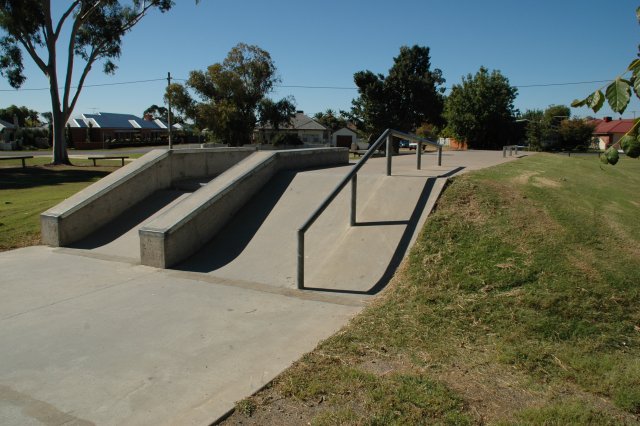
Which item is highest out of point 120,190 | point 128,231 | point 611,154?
point 611,154

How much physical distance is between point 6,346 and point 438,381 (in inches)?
148

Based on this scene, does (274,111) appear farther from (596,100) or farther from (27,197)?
(596,100)

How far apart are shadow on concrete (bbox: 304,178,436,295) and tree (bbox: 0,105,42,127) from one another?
10568cm

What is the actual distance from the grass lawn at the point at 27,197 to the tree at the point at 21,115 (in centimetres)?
8741

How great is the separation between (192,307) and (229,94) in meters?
34.3

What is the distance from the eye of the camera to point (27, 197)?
13586 millimetres

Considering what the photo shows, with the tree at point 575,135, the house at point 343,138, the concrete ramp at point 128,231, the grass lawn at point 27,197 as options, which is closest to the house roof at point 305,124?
the house at point 343,138

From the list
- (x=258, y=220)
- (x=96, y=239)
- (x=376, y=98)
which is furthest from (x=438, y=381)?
(x=376, y=98)

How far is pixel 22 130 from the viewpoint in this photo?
60094 millimetres

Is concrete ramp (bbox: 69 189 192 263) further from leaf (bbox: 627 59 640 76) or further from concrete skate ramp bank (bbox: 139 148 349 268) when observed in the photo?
leaf (bbox: 627 59 640 76)

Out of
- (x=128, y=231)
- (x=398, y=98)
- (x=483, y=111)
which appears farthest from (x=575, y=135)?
(x=128, y=231)

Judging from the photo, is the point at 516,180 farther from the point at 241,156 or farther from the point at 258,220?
the point at 241,156

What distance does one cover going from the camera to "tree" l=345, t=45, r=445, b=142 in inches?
1496

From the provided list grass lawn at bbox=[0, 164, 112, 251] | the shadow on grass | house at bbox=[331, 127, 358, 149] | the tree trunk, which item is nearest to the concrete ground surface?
grass lawn at bbox=[0, 164, 112, 251]
